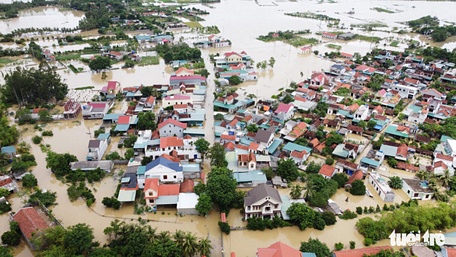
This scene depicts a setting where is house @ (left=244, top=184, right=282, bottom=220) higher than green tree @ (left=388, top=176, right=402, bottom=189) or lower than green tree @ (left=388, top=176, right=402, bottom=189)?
higher

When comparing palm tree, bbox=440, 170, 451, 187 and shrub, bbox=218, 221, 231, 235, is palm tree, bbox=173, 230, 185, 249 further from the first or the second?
palm tree, bbox=440, 170, 451, 187

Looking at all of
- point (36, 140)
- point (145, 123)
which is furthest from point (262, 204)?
point (36, 140)

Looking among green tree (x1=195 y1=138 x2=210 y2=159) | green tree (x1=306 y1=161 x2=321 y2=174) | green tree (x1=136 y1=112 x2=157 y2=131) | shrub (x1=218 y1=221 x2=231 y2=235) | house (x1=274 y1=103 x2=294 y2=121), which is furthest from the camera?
house (x1=274 y1=103 x2=294 y2=121)

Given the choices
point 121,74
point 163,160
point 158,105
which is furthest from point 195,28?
point 163,160

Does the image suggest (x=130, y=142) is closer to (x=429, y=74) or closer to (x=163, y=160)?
(x=163, y=160)

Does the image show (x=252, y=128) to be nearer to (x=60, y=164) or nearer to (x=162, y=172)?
(x=162, y=172)

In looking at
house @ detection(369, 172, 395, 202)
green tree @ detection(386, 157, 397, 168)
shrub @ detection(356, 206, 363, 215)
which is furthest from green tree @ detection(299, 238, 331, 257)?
green tree @ detection(386, 157, 397, 168)

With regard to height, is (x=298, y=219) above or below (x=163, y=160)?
below
